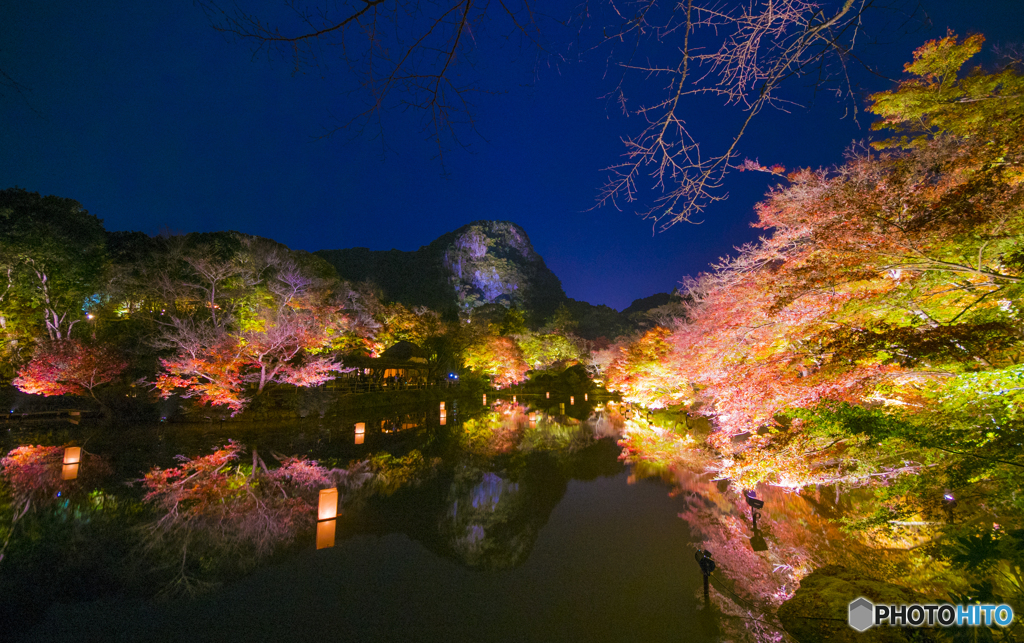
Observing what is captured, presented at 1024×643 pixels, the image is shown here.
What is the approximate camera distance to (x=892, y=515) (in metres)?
3.64

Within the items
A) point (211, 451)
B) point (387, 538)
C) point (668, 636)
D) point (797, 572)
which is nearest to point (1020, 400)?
point (797, 572)

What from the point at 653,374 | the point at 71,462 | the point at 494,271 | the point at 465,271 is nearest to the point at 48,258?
the point at 71,462

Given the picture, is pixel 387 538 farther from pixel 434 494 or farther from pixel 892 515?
pixel 892 515

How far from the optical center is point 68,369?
40.0 ft

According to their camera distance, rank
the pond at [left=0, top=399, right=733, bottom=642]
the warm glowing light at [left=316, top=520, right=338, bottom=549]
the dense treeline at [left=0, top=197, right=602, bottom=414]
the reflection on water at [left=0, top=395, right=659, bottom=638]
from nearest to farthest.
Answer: the pond at [left=0, top=399, right=733, bottom=642] → the reflection on water at [left=0, top=395, right=659, bottom=638] → the warm glowing light at [left=316, top=520, right=338, bottom=549] → the dense treeline at [left=0, top=197, right=602, bottom=414]

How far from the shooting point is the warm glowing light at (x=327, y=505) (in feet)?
17.1

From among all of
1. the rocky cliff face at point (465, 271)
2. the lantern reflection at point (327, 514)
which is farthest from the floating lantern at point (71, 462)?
the rocky cliff face at point (465, 271)

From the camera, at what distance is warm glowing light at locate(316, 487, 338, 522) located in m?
5.21

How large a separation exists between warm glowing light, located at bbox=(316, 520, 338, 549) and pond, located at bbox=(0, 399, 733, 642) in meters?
0.06

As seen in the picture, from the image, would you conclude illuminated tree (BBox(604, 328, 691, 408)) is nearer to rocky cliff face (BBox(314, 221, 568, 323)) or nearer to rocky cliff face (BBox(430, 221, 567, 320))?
rocky cliff face (BBox(314, 221, 568, 323))

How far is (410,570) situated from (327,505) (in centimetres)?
181

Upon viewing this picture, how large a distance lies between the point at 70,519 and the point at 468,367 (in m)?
20.3

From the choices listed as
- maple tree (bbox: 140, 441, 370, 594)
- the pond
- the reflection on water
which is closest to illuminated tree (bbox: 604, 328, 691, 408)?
the reflection on water

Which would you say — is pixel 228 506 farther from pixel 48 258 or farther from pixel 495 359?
pixel 495 359
